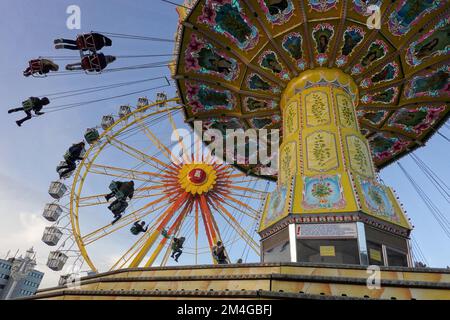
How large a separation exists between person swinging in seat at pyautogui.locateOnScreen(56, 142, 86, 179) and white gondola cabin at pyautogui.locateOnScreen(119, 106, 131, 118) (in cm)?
433

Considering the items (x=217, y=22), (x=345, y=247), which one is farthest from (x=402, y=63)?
(x=345, y=247)

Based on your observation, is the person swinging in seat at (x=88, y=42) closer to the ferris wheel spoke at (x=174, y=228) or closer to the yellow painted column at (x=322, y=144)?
the yellow painted column at (x=322, y=144)

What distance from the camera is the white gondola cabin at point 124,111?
2369 cm

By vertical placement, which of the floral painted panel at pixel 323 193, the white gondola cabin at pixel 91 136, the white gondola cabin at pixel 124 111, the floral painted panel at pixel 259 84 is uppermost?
the white gondola cabin at pixel 124 111

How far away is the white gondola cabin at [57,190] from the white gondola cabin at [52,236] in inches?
77.1

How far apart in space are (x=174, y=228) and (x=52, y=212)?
25.8ft

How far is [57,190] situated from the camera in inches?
830

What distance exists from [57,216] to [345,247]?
18660 millimetres

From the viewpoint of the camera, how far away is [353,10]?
1026cm

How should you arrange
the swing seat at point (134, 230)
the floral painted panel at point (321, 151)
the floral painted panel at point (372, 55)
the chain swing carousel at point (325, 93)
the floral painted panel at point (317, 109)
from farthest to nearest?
the swing seat at point (134, 230)
the floral painted panel at point (372, 55)
the floral painted panel at point (317, 109)
the floral painted panel at point (321, 151)
the chain swing carousel at point (325, 93)

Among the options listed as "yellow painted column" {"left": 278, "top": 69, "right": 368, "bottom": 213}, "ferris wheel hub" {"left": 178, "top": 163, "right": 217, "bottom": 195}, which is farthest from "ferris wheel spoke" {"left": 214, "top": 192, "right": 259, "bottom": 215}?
"yellow painted column" {"left": 278, "top": 69, "right": 368, "bottom": 213}

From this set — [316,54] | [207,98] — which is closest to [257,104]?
[207,98]

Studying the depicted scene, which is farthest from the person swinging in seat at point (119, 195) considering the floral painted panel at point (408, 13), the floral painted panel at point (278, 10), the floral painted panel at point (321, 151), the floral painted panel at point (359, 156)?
the floral painted panel at point (408, 13)

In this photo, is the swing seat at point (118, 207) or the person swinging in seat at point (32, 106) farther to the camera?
the swing seat at point (118, 207)
